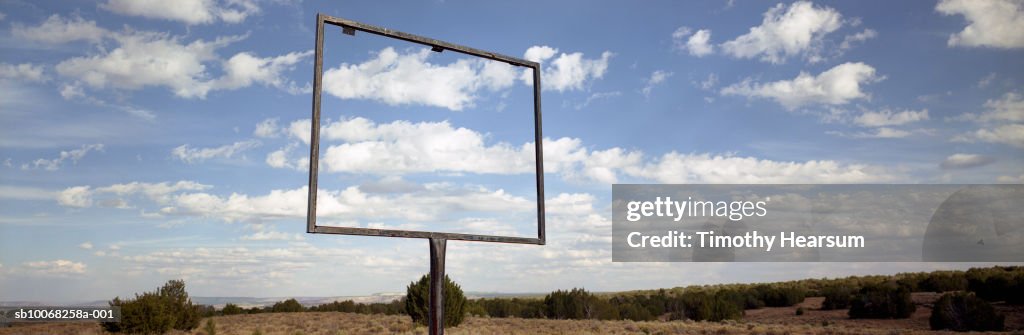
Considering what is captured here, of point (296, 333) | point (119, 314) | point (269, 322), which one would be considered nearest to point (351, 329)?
point (296, 333)

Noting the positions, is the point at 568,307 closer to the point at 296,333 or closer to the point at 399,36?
the point at 296,333

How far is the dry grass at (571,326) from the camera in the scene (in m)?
29.3

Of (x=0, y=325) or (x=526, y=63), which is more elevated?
(x=526, y=63)

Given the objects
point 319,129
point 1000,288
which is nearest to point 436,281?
point 319,129

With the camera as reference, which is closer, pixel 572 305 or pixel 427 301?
pixel 427 301

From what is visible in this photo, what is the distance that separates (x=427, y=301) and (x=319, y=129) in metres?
20.1

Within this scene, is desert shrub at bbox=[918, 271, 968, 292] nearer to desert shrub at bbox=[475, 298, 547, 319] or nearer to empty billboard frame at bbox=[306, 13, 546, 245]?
desert shrub at bbox=[475, 298, 547, 319]

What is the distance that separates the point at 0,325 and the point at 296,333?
1625 cm

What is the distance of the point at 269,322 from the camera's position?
123 ft

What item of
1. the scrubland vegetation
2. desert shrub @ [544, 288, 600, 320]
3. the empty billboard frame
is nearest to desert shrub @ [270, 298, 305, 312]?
the scrubland vegetation

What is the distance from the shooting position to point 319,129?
28.0 feet

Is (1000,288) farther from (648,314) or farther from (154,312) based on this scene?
(154,312)

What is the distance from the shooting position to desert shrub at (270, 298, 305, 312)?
47625 mm

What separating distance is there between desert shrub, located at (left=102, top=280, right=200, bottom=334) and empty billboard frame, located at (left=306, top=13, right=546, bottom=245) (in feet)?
65.0
